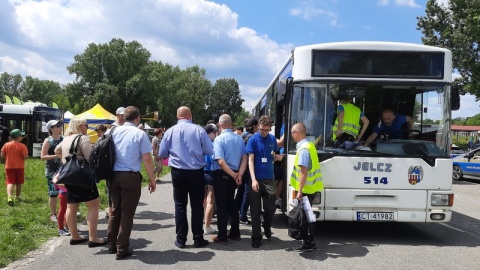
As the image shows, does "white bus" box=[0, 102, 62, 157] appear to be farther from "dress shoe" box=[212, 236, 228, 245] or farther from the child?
"dress shoe" box=[212, 236, 228, 245]

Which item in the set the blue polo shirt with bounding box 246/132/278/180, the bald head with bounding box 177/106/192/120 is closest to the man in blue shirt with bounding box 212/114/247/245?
the blue polo shirt with bounding box 246/132/278/180

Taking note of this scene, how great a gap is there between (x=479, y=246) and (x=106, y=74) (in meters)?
63.3

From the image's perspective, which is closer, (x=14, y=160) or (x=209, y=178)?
(x=209, y=178)

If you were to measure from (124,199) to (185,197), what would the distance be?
0.91 meters

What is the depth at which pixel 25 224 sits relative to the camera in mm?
7273

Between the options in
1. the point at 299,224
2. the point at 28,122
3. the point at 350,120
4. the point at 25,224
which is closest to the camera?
the point at 299,224

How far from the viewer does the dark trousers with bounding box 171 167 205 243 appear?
20.0 ft

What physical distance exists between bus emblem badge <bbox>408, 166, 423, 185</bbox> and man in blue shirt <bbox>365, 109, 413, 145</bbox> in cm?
54

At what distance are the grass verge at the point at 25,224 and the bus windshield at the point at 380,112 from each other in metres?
4.19

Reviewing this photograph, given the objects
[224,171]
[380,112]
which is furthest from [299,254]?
[380,112]

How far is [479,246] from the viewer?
6.63 metres

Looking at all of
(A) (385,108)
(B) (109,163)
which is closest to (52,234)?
(B) (109,163)

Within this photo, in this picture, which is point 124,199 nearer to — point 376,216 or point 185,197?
point 185,197

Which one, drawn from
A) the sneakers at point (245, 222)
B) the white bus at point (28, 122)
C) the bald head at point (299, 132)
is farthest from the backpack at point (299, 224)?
the white bus at point (28, 122)
